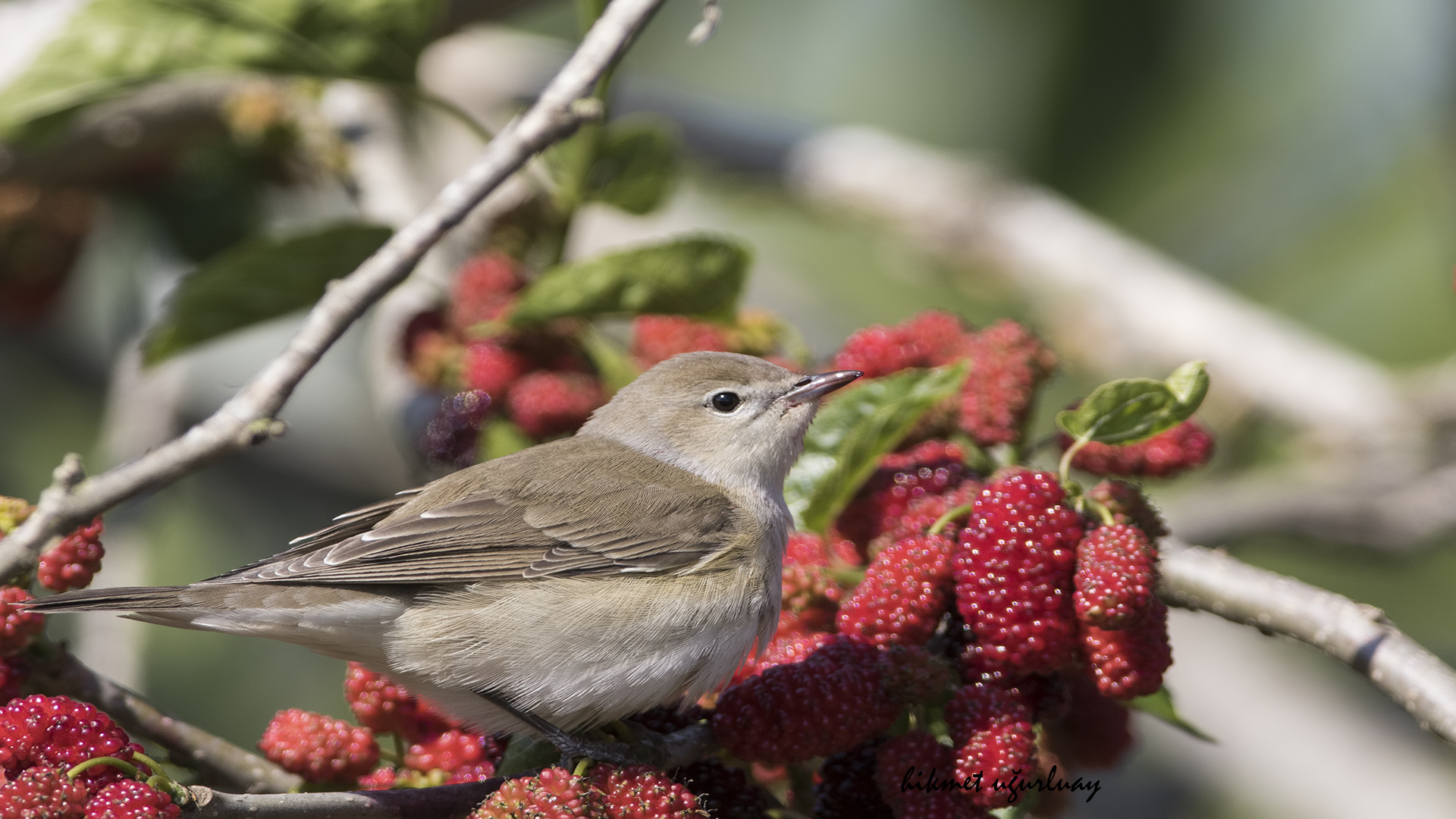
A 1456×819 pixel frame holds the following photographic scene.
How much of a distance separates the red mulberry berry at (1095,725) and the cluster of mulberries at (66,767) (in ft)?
6.00

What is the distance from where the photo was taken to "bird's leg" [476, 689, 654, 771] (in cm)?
244

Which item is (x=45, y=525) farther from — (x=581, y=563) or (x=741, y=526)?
(x=741, y=526)

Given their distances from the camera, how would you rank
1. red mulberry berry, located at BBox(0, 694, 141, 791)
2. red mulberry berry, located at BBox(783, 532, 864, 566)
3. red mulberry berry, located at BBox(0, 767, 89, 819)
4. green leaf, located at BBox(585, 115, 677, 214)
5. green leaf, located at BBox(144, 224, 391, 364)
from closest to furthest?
red mulberry berry, located at BBox(0, 767, 89, 819) → red mulberry berry, located at BBox(0, 694, 141, 791) → red mulberry berry, located at BBox(783, 532, 864, 566) → green leaf, located at BBox(144, 224, 391, 364) → green leaf, located at BBox(585, 115, 677, 214)

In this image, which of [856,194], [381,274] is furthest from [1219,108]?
[381,274]

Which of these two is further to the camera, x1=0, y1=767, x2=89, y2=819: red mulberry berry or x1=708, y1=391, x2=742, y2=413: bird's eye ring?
x1=708, y1=391, x2=742, y2=413: bird's eye ring

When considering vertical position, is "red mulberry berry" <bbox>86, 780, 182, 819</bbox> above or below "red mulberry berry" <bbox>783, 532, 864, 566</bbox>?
above

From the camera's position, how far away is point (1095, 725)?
2781 millimetres

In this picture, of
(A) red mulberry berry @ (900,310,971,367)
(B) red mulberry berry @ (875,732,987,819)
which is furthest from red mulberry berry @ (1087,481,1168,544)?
(A) red mulberry berry @ (900,310,971,367)

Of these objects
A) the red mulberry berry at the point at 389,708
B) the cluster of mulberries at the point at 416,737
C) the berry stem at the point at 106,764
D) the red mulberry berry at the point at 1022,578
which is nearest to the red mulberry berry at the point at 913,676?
the red mulberry berry at the point at 1022,578

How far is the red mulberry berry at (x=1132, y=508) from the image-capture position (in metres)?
2.52

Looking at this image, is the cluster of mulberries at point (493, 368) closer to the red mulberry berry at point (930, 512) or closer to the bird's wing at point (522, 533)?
the bird's wing at point (522, 533)

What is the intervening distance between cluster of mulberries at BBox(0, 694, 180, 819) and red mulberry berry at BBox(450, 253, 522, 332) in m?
1.91

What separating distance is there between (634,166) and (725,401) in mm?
757

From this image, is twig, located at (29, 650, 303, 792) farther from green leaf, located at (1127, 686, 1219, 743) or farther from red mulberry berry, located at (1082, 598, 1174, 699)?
green leaf, located at (1127, 686, 1219, 743)
